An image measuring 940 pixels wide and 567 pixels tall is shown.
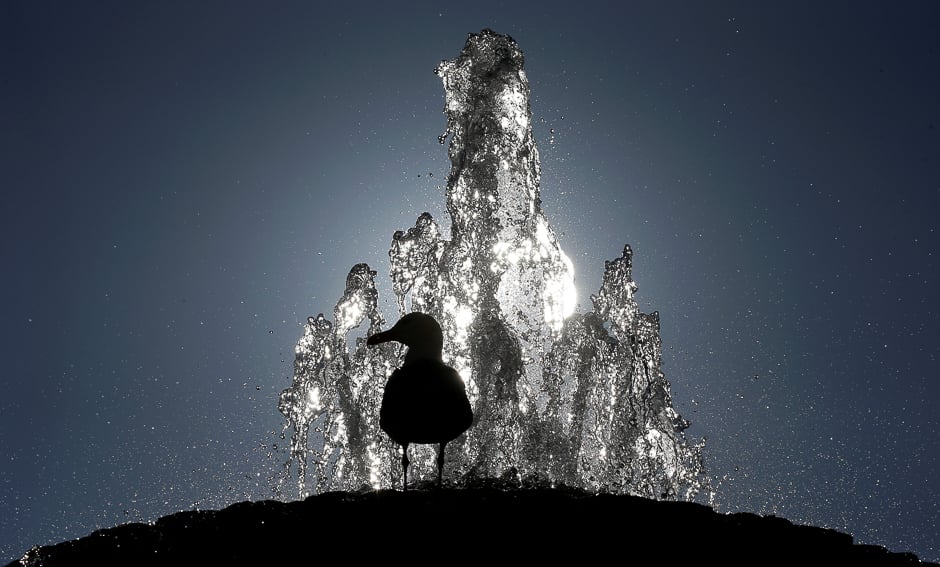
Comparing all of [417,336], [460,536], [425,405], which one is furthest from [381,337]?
[460,536]

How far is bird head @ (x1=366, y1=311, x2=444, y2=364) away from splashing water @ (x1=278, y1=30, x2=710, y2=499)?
9.69ft

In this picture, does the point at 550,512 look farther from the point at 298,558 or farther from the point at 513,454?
the point at 513,454

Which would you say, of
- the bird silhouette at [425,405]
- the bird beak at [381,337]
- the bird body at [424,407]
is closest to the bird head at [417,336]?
the bird beak at [381,337]

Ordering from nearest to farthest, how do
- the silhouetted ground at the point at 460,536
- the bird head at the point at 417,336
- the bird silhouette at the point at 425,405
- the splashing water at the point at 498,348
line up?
the silhouetted ground at the point at 460,536, the bird silhouette at the point at 425,405, the bird head at the point at 417,336, the splashing water at the point at 498,348

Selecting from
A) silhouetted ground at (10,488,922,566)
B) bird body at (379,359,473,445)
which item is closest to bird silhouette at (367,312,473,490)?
bird body at (379,359,473,445)

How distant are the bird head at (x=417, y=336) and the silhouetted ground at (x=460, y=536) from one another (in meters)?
1.91

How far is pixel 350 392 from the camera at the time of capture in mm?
10703

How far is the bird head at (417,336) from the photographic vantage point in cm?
614

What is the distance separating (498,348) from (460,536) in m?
5.68

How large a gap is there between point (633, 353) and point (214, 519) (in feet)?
25.4

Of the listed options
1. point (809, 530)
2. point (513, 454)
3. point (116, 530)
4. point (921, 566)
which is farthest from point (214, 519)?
point (513, 454)

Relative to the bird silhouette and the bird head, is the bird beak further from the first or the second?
the bird silhouette

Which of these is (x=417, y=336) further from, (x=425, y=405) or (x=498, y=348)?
(x=498, y=348)

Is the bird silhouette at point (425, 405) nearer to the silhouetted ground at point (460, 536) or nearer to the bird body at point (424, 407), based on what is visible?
the bird body at point (424, 407)
